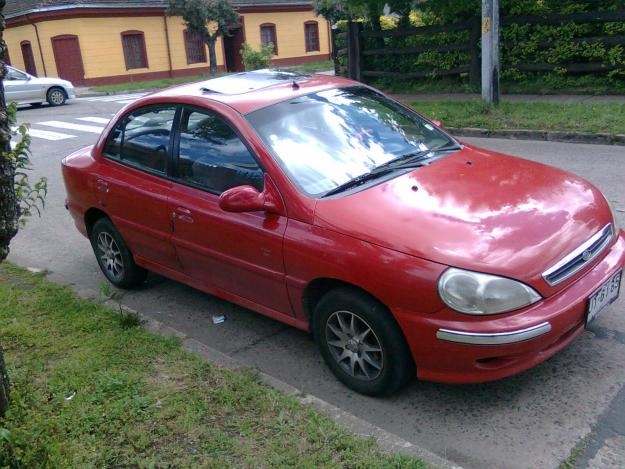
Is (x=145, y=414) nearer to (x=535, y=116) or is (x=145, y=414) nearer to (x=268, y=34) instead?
(x=535, y=116)

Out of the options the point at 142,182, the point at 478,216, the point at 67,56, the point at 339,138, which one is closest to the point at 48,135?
the point at 142,182

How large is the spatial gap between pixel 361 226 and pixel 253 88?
166 centimetres

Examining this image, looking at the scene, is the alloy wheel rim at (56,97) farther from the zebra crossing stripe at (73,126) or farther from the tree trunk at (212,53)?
the tree trunk at (212,53)

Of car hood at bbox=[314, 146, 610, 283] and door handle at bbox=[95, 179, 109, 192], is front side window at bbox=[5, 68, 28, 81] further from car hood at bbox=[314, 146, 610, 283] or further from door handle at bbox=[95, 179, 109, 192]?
car hood at bbox=[314, 146, 610, 283]

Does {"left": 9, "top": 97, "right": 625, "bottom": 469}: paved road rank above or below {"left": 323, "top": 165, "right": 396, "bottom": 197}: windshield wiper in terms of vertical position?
below

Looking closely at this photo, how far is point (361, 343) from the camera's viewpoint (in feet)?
11.5

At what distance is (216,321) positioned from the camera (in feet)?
15.5

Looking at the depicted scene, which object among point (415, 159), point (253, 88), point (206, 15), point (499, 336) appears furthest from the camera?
point (206, 15)

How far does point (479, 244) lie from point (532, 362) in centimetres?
65

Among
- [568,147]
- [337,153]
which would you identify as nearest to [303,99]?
[337,153]

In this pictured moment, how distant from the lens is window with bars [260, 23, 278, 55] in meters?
35.4

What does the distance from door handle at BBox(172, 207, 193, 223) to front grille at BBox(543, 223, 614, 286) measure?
2.30m

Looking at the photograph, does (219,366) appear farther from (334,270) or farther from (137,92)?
(137,92)

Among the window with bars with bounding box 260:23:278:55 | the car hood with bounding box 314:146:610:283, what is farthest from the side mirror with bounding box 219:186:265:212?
the window with bars with bounding box 260:23:278:55
